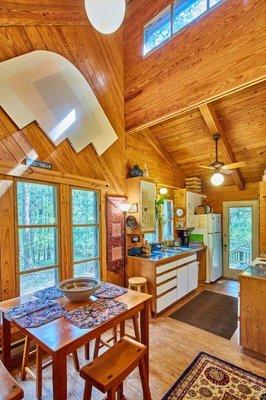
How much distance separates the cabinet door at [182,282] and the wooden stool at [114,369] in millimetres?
2316

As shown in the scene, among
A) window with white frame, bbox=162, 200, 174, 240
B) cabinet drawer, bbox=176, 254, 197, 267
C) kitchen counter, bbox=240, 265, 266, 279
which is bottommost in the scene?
cabinet drawer, bbox=176, 254, 197, 267

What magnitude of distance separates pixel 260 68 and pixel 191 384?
11.3ft

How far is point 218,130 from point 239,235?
9.44 ft

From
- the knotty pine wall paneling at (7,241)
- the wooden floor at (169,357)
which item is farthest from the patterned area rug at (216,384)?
the knotty pine wall paneling at (7,241)

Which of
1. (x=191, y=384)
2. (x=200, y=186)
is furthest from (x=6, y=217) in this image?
(x=200, y=186)

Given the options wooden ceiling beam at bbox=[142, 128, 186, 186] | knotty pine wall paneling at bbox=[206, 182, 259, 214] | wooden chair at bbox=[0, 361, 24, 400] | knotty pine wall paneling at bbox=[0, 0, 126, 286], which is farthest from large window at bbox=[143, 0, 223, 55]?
wooden chair at bbox=[0, 361, 24, 400]

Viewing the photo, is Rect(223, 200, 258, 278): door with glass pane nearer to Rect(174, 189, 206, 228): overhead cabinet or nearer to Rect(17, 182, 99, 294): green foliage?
Rect(174, 189, 206, 228): overhead cabinet

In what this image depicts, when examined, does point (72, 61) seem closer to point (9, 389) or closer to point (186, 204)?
point (186, 204)

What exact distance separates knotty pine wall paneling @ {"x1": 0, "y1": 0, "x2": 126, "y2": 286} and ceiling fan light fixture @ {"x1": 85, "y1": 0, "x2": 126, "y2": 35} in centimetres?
123

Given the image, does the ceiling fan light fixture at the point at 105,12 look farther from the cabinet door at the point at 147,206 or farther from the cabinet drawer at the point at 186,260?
the cabinet drawer at the point at 186,260

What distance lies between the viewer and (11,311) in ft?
5.74

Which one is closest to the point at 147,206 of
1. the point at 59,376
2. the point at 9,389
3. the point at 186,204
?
the point at 186,204

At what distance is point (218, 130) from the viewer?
4.00 m

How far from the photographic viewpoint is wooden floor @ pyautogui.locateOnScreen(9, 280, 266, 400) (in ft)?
6.68
